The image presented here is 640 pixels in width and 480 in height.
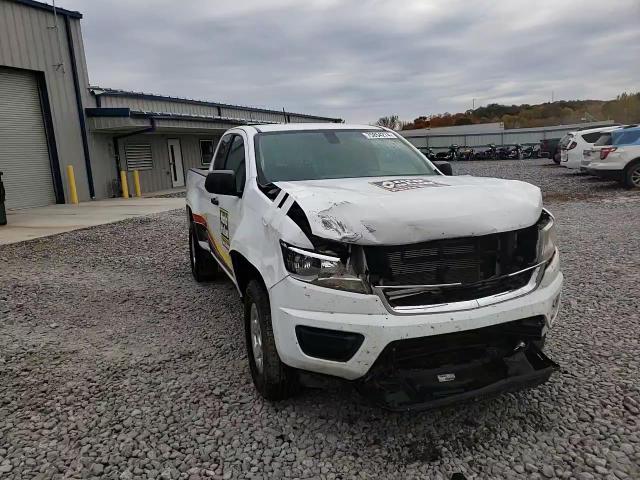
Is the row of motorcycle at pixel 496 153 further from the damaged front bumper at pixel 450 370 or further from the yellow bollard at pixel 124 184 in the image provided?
the damaged front bumper at pixel 450 370

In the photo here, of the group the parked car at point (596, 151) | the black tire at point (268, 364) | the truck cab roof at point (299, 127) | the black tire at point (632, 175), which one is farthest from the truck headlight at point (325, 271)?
the black tire at point (632, 175)

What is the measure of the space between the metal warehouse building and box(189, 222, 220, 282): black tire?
39.0ft

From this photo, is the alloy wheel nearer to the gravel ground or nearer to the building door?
the gravel ground

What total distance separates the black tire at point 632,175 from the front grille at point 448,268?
13.5m

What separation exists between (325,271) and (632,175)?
14496 millimetres

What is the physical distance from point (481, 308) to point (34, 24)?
17613mm

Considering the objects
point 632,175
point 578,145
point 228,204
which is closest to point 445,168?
point 228,204

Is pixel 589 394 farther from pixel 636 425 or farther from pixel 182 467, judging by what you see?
pixel 182 467

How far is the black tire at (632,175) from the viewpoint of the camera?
45.1ft

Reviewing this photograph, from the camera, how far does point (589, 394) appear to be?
10.2 feet

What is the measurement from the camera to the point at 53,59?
52.8 ft

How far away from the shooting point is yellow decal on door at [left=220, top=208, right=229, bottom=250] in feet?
13.4

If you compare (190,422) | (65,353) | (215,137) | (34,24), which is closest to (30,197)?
(34,24)

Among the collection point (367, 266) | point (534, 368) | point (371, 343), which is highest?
point (367, 266)
